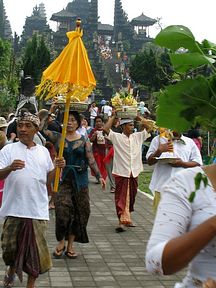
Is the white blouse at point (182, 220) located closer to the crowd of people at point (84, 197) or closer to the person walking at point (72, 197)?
the crowd of people at point (84, 197)

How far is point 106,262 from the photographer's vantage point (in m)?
7.12

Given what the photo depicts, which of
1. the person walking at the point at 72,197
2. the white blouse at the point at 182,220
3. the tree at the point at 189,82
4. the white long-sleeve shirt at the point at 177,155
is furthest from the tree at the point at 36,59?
the white blouse at the point at 182,220

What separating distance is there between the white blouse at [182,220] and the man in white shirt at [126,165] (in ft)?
22.8

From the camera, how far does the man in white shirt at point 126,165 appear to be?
9375 millimetres

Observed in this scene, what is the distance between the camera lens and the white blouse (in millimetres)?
2223

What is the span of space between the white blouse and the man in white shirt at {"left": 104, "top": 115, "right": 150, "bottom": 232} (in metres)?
6.95

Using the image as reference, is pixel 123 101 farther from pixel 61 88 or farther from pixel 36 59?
pixel 36 59

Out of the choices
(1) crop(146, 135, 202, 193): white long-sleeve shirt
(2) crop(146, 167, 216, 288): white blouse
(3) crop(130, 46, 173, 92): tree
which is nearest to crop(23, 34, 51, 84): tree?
(3) crop(130, 46, 173, 92): tree

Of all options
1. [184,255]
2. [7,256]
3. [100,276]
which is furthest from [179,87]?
[100,276]

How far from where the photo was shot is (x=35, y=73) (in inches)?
1689

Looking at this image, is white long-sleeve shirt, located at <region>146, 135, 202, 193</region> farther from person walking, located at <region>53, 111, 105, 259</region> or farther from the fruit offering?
the fruit offering

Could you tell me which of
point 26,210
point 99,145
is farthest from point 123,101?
point 99,145

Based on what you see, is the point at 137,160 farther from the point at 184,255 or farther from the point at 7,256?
the point at 184,255

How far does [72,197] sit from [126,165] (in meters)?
2.17
